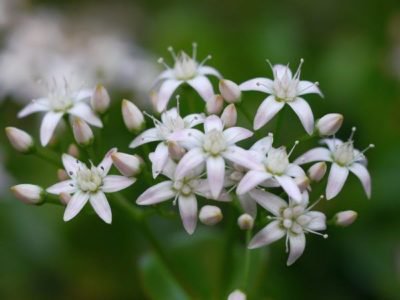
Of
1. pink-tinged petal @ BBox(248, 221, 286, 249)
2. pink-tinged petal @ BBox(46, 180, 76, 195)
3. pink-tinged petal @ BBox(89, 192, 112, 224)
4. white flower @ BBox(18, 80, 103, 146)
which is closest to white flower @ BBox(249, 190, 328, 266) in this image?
pink-tinged petal @ BBox(248, 221, 286, 249)

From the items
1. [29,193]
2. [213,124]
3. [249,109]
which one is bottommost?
[249,109]

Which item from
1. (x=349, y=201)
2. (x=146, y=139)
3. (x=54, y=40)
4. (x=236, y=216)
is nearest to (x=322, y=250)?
(x=349, y=201)

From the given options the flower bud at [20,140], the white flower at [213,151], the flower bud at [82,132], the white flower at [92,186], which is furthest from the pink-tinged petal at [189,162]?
the flower bud at [20,140]

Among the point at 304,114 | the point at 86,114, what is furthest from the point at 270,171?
the point at 86,114

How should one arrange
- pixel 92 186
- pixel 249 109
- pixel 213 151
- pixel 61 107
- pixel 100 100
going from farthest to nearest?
pixel 249 109
pixel 61 107
pixel 100 100
pixel 92 186
pixel 213 151

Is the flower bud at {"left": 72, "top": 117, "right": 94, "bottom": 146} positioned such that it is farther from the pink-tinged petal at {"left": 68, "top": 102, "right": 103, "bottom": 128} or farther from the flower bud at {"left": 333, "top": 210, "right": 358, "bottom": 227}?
the flower bud at {"left": 333, "top": 210, "right": 358, "bottom": 227}

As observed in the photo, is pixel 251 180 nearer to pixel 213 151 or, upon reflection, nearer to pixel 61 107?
pixel 213 151

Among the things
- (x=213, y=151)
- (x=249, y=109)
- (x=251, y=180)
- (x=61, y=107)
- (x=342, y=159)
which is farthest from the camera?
(x=249, y=109)
